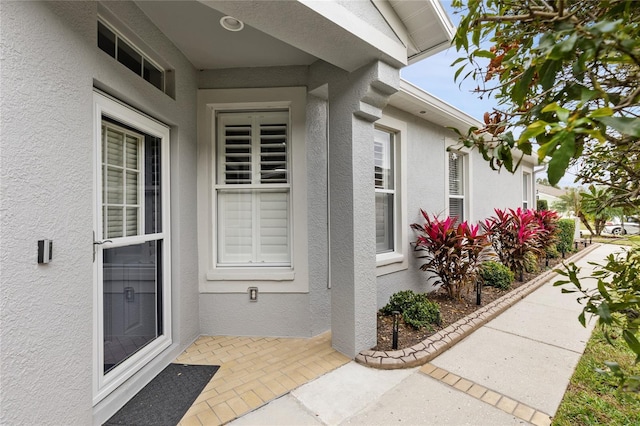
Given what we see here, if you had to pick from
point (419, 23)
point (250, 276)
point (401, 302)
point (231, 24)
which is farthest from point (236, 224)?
point (419, 23)

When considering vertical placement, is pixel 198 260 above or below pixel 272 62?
below

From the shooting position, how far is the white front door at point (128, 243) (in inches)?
93.0

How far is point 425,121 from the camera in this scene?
5449 mm

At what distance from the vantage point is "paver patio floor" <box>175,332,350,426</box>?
244 centimetres

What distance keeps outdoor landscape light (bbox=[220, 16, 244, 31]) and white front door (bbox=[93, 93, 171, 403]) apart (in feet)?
4.00

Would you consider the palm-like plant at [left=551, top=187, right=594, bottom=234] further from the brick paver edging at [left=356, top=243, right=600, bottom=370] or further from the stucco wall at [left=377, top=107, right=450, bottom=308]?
the stucco wall at [left=377, top=107, right=450, bottom=308]

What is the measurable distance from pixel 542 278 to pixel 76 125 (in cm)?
822

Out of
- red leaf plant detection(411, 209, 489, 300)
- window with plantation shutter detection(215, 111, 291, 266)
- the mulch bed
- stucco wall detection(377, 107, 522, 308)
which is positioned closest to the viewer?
the mulch bed

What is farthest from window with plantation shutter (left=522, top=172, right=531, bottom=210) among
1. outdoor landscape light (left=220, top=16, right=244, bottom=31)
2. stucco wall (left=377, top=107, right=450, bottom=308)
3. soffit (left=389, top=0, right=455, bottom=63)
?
outdoor landscape light (left=220, top=16, right=244, bottom=31)

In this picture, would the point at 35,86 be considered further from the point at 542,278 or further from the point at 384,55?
the point at 542,278

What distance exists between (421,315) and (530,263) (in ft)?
15.0

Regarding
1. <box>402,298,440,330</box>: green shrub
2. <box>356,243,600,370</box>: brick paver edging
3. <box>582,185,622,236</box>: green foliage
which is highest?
<box>582,185,622,236</box>: green foliage

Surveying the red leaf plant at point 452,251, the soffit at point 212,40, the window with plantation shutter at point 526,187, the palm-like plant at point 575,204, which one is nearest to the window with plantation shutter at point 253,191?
the soffit at point 212,40

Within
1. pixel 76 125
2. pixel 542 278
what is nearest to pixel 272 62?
pixel 76 125
